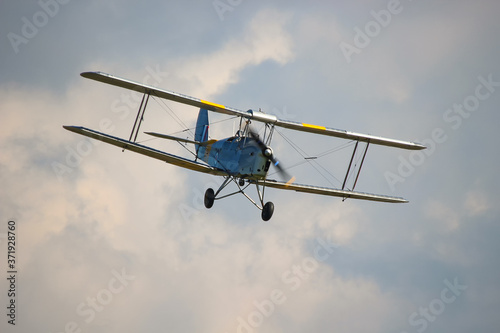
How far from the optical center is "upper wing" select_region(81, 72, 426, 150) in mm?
24266

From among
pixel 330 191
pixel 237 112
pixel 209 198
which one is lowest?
pixel 209 198

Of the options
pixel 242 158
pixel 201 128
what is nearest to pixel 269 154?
pixel 242 158

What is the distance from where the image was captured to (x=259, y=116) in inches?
1031

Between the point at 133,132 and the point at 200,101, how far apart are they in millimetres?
2587

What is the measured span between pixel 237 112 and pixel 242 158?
5.54 ft

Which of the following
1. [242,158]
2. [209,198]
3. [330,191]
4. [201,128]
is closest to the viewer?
Result: [242,158]

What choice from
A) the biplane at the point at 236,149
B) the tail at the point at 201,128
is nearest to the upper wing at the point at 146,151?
A: the biplane at the point at 236,149

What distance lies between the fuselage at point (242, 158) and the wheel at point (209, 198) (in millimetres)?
996

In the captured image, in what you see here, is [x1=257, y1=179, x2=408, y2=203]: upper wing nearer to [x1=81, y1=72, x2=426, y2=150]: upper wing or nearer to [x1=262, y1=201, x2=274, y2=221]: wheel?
[x1=262, y1=201, x2=274, y2=221]: wheel

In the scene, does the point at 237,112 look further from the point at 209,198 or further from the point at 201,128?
the point at 201,128

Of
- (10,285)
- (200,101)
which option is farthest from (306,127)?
(10,285)

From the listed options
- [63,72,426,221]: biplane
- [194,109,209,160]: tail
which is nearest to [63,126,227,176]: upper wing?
[63,72,426,221]: biplane

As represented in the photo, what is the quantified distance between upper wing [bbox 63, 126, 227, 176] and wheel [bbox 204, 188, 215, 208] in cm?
84

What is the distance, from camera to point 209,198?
2725 cm
